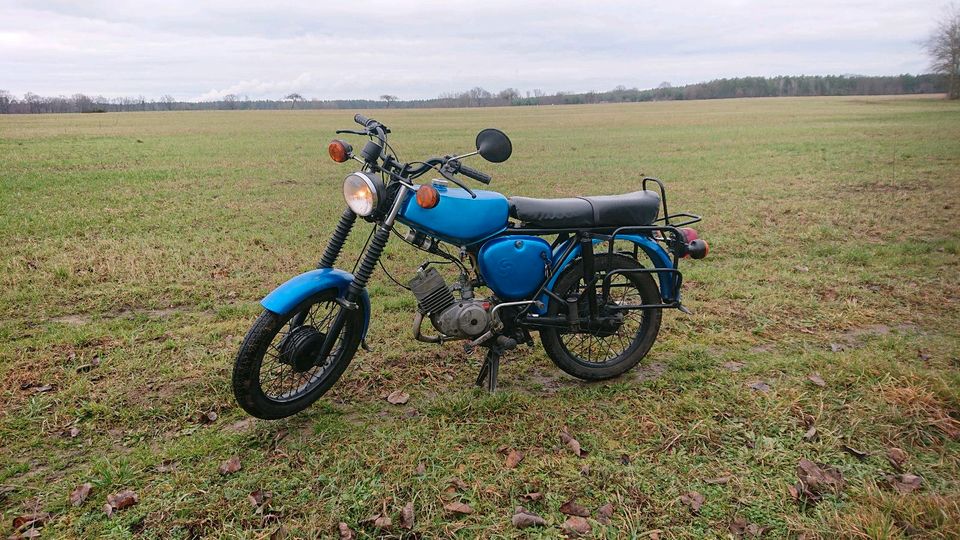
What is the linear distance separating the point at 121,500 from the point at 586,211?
313cm

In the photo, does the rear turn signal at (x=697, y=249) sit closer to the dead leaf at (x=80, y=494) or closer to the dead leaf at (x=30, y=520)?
the dead leaf at (x=80, y=494)

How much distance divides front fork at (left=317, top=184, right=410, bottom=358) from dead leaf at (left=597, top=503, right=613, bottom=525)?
1.84 m

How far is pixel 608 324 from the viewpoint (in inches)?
170

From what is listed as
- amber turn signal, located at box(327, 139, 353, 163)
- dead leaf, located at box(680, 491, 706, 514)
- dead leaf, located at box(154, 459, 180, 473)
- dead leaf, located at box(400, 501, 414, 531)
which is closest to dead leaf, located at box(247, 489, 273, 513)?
dead leaf, located at box(154, 459, 180, 473)

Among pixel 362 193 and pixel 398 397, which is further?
pixel 398 397

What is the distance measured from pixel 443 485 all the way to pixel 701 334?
2.94m

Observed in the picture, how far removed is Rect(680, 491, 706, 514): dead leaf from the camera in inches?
119

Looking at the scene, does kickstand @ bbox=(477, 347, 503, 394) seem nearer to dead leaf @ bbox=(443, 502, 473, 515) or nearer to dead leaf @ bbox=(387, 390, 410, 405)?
dead leaf @ bbox=(387, 390, 410, 405)

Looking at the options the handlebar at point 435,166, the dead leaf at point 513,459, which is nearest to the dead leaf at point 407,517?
the dead leaf at point 513,459

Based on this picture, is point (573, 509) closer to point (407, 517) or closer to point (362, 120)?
point (407, 517)

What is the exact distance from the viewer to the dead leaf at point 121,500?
302 centimetres

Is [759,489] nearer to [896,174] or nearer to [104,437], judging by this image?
[104,437]

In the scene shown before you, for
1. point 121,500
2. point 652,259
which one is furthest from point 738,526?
point 121,500

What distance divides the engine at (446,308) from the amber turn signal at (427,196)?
1.79ft
